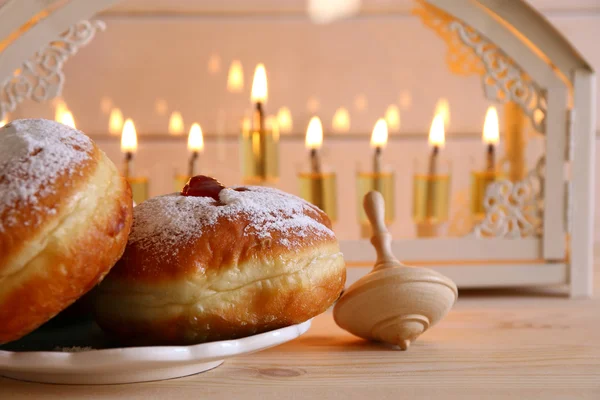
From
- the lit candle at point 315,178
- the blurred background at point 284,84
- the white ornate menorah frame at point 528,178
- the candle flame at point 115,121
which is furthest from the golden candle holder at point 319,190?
the candle flame at point 115,121

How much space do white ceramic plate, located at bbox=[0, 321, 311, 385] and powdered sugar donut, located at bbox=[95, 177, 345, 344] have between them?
1.0 inches

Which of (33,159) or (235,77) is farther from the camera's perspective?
(235,77)

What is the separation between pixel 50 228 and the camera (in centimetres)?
50

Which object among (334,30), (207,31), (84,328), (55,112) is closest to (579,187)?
(84,328)

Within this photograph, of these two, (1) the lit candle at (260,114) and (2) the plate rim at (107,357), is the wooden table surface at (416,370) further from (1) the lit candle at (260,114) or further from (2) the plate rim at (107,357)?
(1) the lit candle at (260,114)

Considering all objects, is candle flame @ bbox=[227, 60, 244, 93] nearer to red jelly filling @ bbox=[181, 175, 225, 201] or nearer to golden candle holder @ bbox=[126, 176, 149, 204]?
golden candle holder @ bbox=[126, 176, 149, 204]

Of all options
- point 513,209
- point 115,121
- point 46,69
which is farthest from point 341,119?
point 46,69

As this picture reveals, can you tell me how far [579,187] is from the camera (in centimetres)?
98

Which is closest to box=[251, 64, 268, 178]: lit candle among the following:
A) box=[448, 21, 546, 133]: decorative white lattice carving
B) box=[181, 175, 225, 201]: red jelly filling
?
box=[448, 21, 546, 133]: decorative white lattice carving

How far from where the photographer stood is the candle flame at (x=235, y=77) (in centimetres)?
163

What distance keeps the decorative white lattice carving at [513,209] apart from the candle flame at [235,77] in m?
0.80

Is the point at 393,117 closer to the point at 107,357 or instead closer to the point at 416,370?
the point at 416,370

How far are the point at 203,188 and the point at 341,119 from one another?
1.02 metres

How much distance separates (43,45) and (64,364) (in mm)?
536
